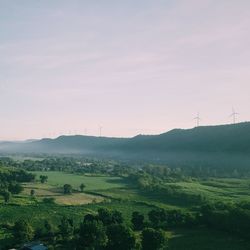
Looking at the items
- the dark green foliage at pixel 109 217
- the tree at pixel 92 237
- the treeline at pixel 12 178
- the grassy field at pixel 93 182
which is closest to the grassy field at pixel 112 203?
the grassy field at pixel 93 182

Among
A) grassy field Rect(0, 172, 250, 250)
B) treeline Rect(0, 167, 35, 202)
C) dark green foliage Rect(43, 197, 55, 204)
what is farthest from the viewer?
treeline Rect(0, 167, 35, 202)

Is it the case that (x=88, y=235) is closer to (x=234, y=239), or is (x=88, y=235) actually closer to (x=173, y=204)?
(x=234, y=239)

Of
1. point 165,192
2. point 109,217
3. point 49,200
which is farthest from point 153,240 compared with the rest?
point 165,192

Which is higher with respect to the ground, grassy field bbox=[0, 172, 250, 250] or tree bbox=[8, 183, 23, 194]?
tree bbox=[8, 183, 23, 194]

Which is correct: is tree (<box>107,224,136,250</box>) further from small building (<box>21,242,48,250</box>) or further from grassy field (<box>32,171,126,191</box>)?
grassy field (<box>32,171,126,191</box>)

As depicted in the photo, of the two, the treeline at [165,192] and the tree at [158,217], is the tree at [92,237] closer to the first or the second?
the tree at [158,217]

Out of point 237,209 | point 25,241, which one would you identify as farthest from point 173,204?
point 25,241

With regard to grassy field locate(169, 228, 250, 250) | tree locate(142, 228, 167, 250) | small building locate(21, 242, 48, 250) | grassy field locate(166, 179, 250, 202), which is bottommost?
grassy field locate(169, 228, 250, 250)

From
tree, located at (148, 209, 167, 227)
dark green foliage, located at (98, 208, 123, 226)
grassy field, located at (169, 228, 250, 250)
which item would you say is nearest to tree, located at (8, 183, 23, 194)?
dark green foliage, located at (98, 208, 123, 226)
